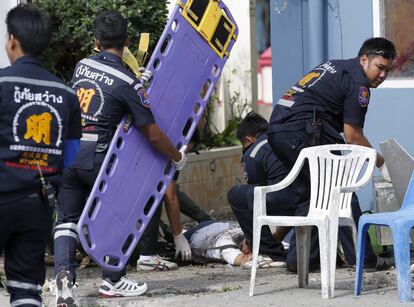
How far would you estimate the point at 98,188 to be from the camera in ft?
22.0

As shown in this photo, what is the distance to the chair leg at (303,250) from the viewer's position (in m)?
6.98

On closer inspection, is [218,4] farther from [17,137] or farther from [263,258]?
[17,137]

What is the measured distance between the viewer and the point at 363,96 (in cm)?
720

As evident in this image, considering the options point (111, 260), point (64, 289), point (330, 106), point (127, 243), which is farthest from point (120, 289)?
point (330, 106)

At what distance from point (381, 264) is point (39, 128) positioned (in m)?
3.41

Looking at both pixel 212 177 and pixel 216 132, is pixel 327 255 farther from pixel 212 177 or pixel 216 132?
pixel 216 132

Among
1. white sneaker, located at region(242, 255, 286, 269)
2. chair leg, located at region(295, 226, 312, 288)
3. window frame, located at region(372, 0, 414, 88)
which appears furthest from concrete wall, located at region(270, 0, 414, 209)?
chair leg, located at region(295, 226, 312, 288)

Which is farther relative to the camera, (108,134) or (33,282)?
(108,134)

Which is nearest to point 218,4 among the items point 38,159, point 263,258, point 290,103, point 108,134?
point 290,103

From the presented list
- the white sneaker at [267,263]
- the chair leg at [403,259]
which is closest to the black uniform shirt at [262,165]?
the white sneaker at [267,263]

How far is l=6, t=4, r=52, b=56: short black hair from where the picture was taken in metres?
5.23

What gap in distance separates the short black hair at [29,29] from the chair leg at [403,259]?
2.37 metres

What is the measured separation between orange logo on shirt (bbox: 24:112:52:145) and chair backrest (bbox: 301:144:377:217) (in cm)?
237

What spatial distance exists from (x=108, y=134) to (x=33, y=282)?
176 centimetres
